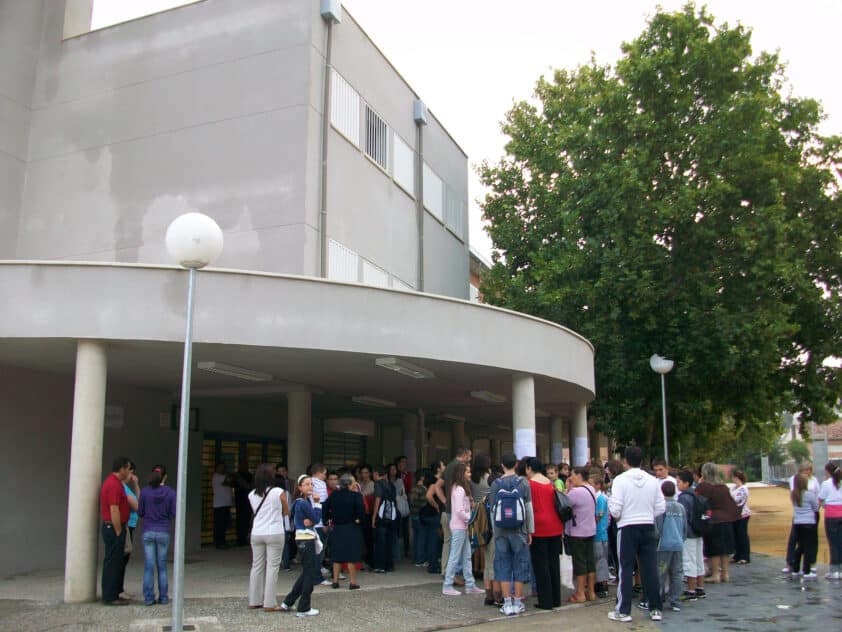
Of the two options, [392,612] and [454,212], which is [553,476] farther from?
[454,212]

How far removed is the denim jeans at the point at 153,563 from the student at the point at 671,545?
577cm

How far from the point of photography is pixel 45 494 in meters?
13.6

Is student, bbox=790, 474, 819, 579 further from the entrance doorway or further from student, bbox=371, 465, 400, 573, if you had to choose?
the entrance doorway

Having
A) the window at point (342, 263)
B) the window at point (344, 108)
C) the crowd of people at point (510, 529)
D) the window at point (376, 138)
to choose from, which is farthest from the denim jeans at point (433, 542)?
the window at point (376, 138)

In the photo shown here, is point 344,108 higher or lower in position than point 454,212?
higher

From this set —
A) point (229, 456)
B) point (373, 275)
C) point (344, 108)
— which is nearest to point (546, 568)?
point (229, 456)

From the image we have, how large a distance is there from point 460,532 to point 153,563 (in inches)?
151

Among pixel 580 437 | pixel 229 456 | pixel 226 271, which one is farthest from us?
pixel 580 437

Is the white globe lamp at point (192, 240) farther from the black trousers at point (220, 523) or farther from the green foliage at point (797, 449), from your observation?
the green foliage at point (797, 449)

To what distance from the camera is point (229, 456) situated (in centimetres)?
1856

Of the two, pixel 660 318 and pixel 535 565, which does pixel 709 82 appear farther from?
pixel 535 565

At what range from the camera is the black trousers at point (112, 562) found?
9.91m

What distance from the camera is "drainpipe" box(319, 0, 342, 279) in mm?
17344

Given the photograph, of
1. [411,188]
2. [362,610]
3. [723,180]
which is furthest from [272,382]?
[723,180]
